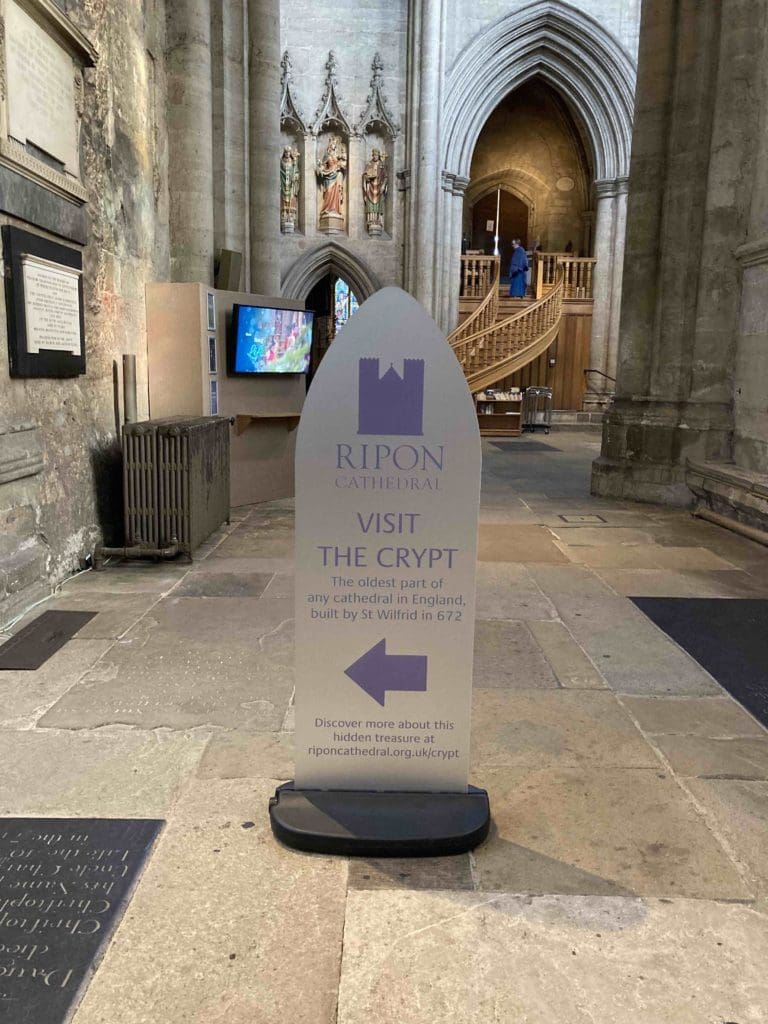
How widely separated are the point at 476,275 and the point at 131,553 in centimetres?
1573

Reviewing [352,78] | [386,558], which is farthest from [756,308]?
[352,78]

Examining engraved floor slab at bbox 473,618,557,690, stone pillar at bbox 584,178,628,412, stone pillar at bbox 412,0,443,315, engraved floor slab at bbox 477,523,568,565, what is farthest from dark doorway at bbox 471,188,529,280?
engraved floor slab at bbox 473,618,557,690

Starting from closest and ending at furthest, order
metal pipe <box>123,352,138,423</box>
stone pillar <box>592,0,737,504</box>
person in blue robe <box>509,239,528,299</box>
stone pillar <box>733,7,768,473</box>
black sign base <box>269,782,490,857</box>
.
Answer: black sign base <box>269,782,490,857</box>
metal pipe <box>123,352,138,423</box>
stone pillar <box>733,7,768,473</box>
stone pillar <box>592,0,737,504</box>
person in blue robe <box>509,239,528,299</box>

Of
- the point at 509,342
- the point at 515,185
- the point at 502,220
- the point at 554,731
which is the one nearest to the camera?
the point at 554,731

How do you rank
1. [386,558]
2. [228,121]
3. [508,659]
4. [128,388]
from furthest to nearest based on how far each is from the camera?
[228,121]
[128,388]
[508,659]
[386,558]

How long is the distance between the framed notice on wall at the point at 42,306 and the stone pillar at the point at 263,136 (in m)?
4.55

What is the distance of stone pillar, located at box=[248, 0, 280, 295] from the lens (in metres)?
8.89

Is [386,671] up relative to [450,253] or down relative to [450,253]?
down

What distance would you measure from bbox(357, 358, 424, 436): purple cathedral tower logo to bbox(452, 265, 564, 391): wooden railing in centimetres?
1434

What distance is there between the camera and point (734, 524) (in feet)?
22.0

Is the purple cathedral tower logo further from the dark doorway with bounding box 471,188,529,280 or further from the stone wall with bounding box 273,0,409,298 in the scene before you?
the dark doorway with bounding box 471,188,529,280

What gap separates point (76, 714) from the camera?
298cm

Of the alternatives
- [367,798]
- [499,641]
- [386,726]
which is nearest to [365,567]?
[386,726]

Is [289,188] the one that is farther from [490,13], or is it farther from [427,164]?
[490,13]
